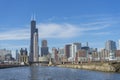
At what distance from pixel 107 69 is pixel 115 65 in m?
7.38

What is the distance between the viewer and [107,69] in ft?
646

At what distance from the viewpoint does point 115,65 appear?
191 meters
